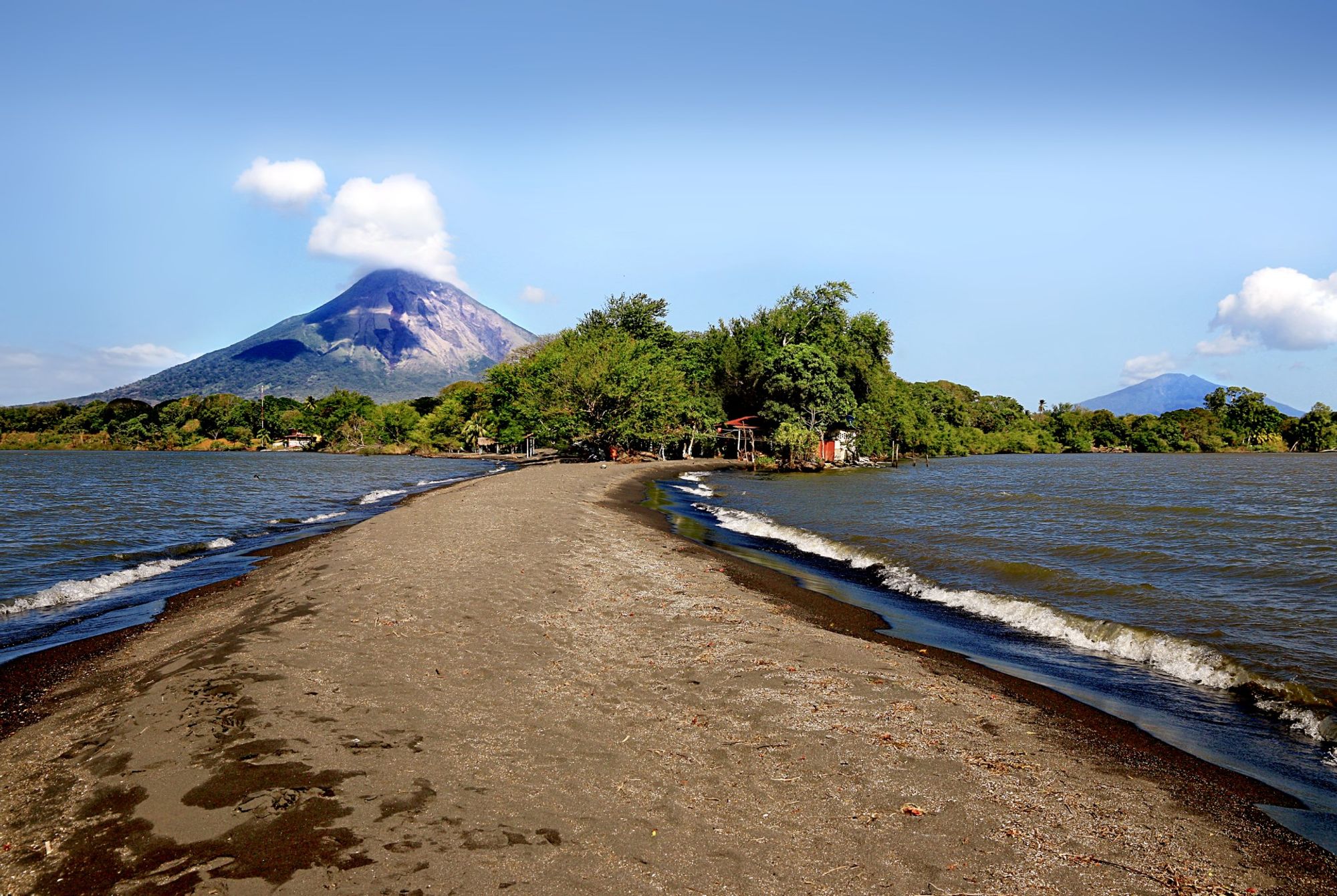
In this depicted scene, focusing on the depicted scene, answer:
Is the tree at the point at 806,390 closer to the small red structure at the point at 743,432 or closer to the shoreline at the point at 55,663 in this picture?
the small red structure at the point at 743,432

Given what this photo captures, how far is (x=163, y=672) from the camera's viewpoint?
24.9 ft

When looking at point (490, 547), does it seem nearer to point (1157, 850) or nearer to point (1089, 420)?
point (1157, 850)

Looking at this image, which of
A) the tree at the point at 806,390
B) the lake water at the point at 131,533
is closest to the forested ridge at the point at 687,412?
the tree at the point at 806,390

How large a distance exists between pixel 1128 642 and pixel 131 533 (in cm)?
2572

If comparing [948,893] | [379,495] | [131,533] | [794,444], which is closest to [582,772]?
[948,893]

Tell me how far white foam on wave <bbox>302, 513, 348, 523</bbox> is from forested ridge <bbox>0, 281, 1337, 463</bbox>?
35.7 meters

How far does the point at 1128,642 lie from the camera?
1012 centimetres

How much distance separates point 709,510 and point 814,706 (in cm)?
2194

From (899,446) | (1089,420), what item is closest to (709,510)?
(899,446)

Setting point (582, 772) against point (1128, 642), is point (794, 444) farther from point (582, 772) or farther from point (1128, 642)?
point (582, 772)

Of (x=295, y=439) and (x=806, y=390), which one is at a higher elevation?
(x=806, y=390)

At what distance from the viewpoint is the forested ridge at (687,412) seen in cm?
6556

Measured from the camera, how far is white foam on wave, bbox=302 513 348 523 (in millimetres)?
24356

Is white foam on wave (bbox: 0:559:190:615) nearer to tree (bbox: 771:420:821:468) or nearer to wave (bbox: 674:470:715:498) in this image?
wave (bbox: 674:470:715:498)
